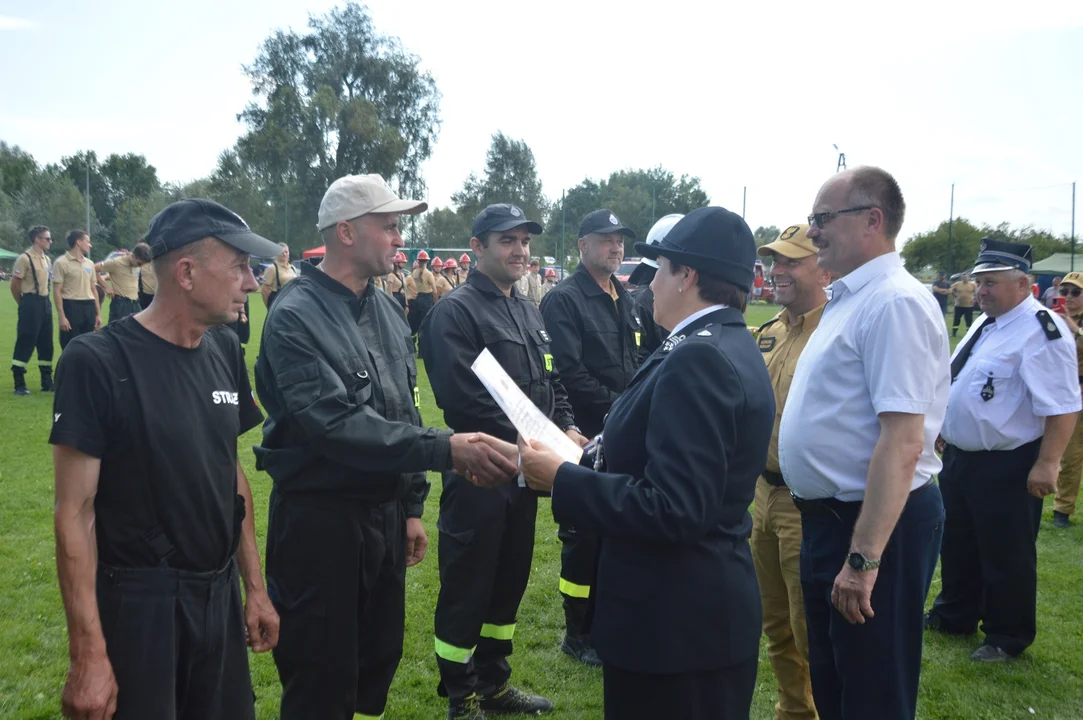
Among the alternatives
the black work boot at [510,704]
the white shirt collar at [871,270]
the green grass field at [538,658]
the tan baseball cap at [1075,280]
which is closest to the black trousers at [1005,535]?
the green grass field at [538,658]

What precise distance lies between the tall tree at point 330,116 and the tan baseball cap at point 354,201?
44351 millimetres

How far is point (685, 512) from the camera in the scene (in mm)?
2205

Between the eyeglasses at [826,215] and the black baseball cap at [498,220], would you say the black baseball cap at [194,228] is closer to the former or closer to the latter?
the black baseball cap at [498,220]

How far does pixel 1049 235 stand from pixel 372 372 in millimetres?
54523

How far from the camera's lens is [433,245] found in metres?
55.8

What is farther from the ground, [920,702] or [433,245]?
[433,245]

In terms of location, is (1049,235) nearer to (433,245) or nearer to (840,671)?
(433,245)

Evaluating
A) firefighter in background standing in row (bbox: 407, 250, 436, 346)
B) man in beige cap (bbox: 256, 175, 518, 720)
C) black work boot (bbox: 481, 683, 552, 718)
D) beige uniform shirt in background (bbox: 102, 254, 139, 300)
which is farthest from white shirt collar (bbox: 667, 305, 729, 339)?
firefighter in background standing in row (bbox: 407, 250, 436, 346)

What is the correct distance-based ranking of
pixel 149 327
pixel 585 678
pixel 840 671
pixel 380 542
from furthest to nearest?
pixel 585 678 → pixel 380 542 → pixel 840 671 → pixel 149 327

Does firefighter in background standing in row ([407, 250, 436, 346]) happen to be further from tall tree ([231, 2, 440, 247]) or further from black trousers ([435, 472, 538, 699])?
tall tree ([231, 2, 440, 247])

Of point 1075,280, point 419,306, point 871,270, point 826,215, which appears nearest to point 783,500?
point 871,270

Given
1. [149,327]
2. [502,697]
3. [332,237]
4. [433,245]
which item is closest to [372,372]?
[332,237]

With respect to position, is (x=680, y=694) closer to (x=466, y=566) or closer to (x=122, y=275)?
(x=466, y=566)

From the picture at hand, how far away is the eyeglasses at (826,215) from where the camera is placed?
3062 millimetres
